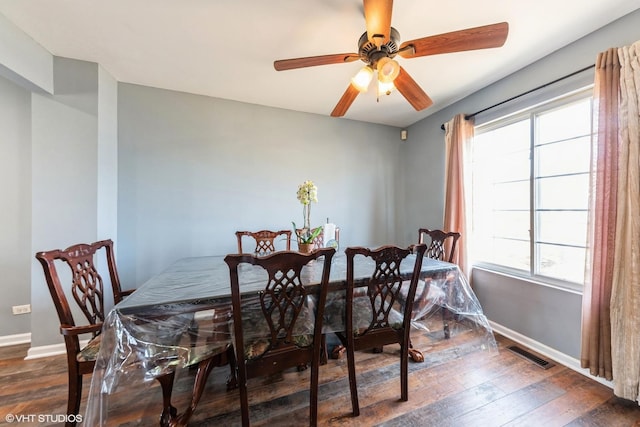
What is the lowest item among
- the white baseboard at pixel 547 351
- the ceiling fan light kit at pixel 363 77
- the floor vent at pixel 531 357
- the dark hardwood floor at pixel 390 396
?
the dark hardwood floor at pixel 390 396

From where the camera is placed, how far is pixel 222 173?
8.97 ft

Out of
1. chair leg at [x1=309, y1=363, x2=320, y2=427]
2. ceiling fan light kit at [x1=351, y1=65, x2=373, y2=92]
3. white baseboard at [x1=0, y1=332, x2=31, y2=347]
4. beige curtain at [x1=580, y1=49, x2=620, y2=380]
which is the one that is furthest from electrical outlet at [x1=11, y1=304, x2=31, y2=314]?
beige curtain at [x1=580, y1=49, x2=620, y2=380]

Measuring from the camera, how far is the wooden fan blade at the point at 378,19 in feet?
3.76

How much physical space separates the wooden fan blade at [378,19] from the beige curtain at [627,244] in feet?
5.18

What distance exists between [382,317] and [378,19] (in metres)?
1.78

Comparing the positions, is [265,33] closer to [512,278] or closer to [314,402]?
[314,402]

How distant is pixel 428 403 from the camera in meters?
1.47

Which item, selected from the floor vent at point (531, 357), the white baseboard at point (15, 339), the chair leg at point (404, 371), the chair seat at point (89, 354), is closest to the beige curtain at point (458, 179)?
the floor vent at point (531, 357)

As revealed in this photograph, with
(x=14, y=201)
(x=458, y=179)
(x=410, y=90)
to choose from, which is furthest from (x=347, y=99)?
(x=14, y=201)

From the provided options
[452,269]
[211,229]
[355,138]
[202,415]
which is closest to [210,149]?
[211,229]

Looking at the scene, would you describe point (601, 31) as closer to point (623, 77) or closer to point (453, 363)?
point (623, 77)

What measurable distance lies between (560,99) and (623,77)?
17.8 inches

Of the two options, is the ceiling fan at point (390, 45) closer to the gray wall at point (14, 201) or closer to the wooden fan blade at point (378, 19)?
the wooden fan blade at point (378, 19)

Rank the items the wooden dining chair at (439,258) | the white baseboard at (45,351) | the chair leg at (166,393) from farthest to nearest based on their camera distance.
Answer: the white baseboard at (45,351) < the wooden dining chair at (439,258) < the chair leg at (166,393)
